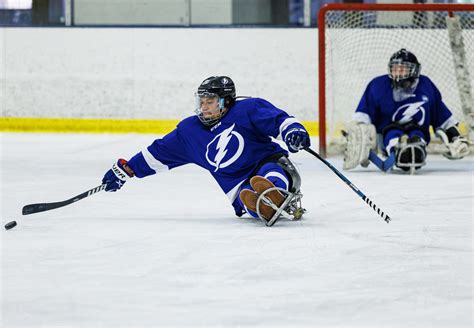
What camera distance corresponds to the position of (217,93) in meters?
3.77

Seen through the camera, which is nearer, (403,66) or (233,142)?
(233,142)

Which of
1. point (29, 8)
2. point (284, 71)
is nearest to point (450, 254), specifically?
point (284, 71)

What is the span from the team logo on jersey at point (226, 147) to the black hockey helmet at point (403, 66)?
7.40 ft

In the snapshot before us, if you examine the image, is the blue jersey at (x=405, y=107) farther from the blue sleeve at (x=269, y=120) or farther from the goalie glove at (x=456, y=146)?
the blue sleeve at (x=269, y=120)

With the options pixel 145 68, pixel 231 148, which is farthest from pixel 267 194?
pixel 145 68

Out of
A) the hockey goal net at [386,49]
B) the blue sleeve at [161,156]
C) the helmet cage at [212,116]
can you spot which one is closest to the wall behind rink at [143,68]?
the hockey goal net at [386,49]

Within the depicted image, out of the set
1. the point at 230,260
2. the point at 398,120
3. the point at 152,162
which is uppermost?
the point at 398,120

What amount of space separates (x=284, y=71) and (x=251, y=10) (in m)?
0.56

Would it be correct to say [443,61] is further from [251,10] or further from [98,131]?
[98,131]

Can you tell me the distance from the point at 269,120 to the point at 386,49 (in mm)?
4371

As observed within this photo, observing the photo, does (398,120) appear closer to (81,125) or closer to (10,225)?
(10,225)

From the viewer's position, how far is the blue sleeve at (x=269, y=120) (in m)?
3.60

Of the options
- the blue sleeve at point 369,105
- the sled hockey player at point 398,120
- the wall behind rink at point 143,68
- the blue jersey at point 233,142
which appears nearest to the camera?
the blue jersey at point 233,142

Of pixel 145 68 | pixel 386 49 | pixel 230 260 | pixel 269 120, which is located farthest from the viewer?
pixel 145 68
